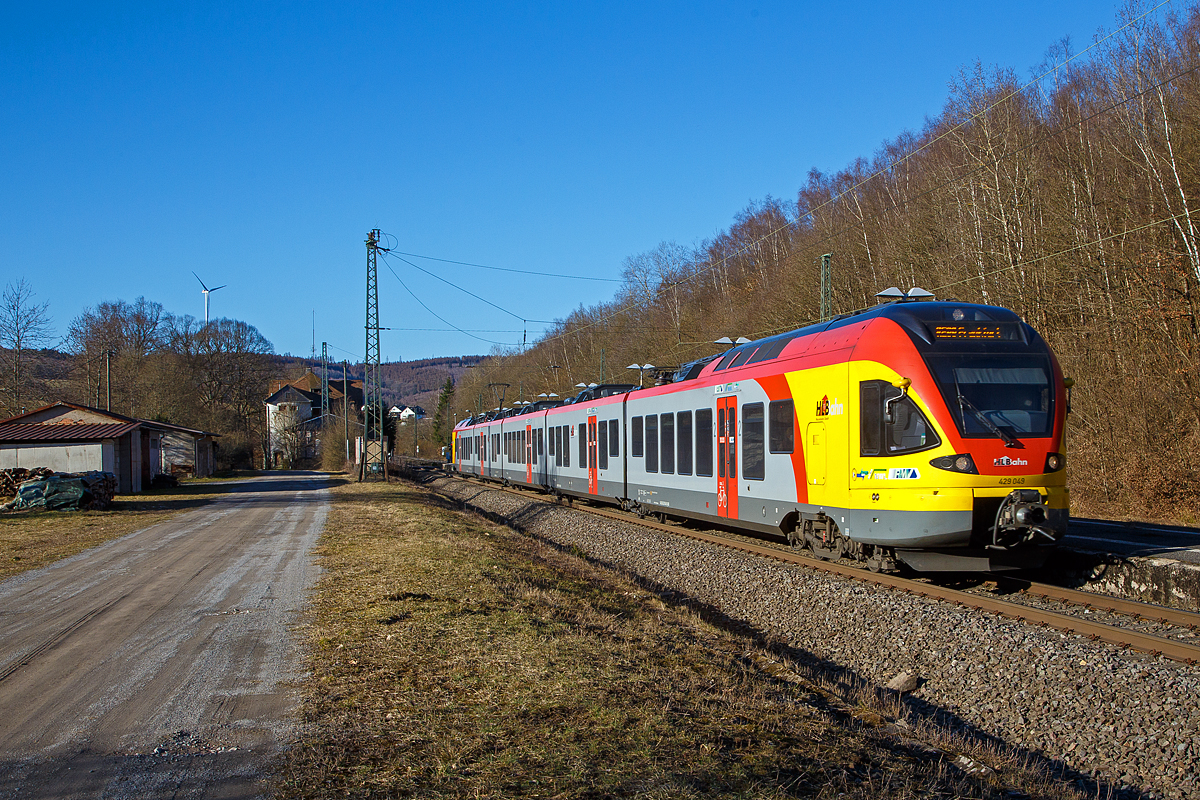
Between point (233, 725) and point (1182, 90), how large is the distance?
22.9 metres

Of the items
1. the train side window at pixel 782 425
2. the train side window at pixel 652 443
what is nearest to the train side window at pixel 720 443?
the train side window at pixel 782 425

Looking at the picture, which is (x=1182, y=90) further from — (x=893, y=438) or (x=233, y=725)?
(x=233, y=725)

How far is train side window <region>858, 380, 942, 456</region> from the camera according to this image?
367 inches

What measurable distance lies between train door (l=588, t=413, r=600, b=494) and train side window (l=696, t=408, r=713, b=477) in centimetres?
720

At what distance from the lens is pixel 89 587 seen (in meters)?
10.6

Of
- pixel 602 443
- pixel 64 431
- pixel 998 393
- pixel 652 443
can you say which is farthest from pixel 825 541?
pixel 64 431

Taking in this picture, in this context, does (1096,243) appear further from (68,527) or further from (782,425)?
(68,527)

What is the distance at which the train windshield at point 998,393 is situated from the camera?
9172mm

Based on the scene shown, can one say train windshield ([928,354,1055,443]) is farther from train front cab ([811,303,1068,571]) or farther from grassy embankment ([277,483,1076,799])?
grassy embankment ([277,483,1076,799])

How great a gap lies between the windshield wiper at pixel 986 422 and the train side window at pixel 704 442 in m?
5.81

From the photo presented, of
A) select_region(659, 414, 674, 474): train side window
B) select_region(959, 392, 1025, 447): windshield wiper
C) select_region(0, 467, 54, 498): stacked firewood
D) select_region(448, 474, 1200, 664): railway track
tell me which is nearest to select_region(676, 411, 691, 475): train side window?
select_region(659, 414, 674, 474): train side window

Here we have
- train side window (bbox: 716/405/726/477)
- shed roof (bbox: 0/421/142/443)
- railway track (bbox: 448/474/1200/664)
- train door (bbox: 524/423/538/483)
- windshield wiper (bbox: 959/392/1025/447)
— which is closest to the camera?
railway track (bbox: 448/474/1200/664)

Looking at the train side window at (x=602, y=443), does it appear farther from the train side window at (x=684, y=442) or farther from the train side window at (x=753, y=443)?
the train side window at (x=753, y=443)

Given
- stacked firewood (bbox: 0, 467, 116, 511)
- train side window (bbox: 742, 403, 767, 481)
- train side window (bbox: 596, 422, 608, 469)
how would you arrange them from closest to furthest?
train side window (bbox: 742, 403, 767, 481)
train side window (bbox: 596, 422, 608, 469)
stacked firewood (bbox: 0, 467, 116, 511)
